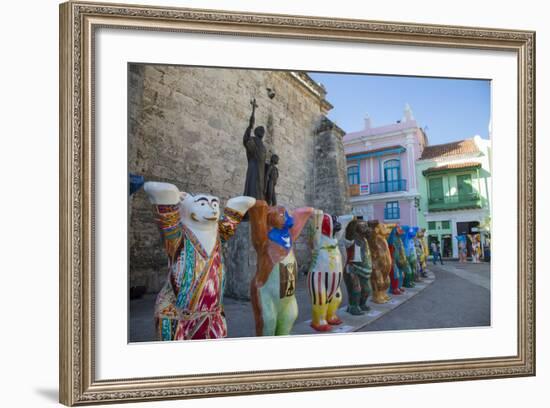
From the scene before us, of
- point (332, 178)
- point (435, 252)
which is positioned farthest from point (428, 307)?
point (332, 178)

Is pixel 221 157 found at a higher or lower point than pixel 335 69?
lower

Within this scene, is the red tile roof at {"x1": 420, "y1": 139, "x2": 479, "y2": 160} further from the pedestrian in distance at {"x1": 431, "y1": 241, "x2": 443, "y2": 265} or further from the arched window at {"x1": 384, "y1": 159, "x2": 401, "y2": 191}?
the pedestrian in distance at {"x1": 431, "y1": 241, "x2": 443, "y2": 265}

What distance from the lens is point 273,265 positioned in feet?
7.06

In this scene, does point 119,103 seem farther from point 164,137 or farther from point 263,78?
point 263,78

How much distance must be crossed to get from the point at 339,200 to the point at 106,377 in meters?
1.47

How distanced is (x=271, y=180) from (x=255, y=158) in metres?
0.18

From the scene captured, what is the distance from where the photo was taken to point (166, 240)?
6.33ft

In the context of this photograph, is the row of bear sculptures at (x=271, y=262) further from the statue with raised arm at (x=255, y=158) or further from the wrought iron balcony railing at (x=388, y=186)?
the statue with raised arm at (x=255, y=158)

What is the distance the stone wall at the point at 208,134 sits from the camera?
189cm

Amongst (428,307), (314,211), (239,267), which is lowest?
(428,307)

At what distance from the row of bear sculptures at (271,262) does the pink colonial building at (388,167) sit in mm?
135

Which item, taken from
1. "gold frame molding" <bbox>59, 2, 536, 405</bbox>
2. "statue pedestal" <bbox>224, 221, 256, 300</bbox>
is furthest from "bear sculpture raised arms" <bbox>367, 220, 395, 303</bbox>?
"statue pedestal" <bbox>224, 221, 256, 300</bbox>

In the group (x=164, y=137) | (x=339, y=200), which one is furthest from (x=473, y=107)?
(x=164, y=137)

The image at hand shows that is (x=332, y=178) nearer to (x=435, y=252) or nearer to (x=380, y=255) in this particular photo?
(x=380, y=255)
